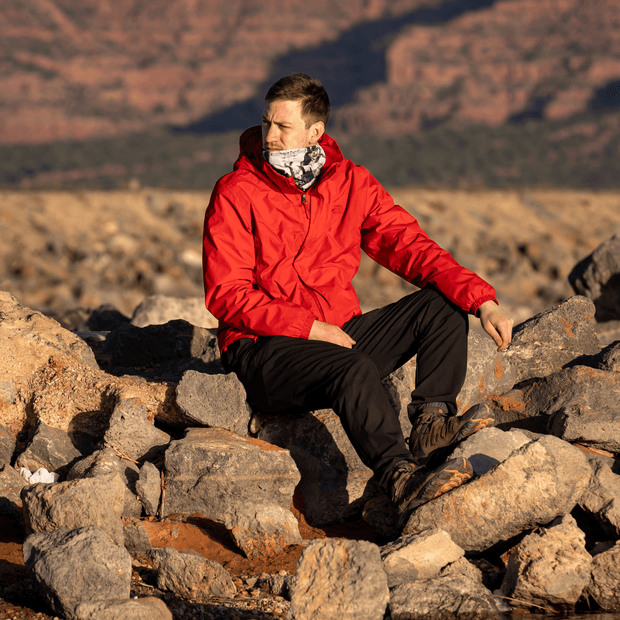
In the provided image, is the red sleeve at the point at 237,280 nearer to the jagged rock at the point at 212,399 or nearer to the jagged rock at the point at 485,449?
the jagged rock at the point at 212,399

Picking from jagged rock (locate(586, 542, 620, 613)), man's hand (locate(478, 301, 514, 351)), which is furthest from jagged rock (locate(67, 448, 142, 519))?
jagged rock (locate(586, 542, 620, 613))

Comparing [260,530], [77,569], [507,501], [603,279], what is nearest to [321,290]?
[260,530]

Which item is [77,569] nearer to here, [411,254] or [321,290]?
[321,290]

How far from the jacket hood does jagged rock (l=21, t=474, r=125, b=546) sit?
1.87 meters

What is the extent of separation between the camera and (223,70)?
130500 millimetres

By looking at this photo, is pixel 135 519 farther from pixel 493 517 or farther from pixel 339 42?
pixel 339 42

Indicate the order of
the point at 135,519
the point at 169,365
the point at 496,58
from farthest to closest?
the point at 496,58 < the point at 169,365 < the point at 135,519

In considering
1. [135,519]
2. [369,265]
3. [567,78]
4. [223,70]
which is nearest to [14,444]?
[135,519]

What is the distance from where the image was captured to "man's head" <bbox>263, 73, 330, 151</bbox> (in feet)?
12.9

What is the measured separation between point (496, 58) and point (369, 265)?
10718 centimetres

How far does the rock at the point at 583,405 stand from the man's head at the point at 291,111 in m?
2.11

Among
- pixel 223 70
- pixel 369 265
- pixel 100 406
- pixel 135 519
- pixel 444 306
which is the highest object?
pixel 223 70

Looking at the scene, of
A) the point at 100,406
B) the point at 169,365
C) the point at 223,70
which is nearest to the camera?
the point at 100,406

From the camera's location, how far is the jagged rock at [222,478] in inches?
141
